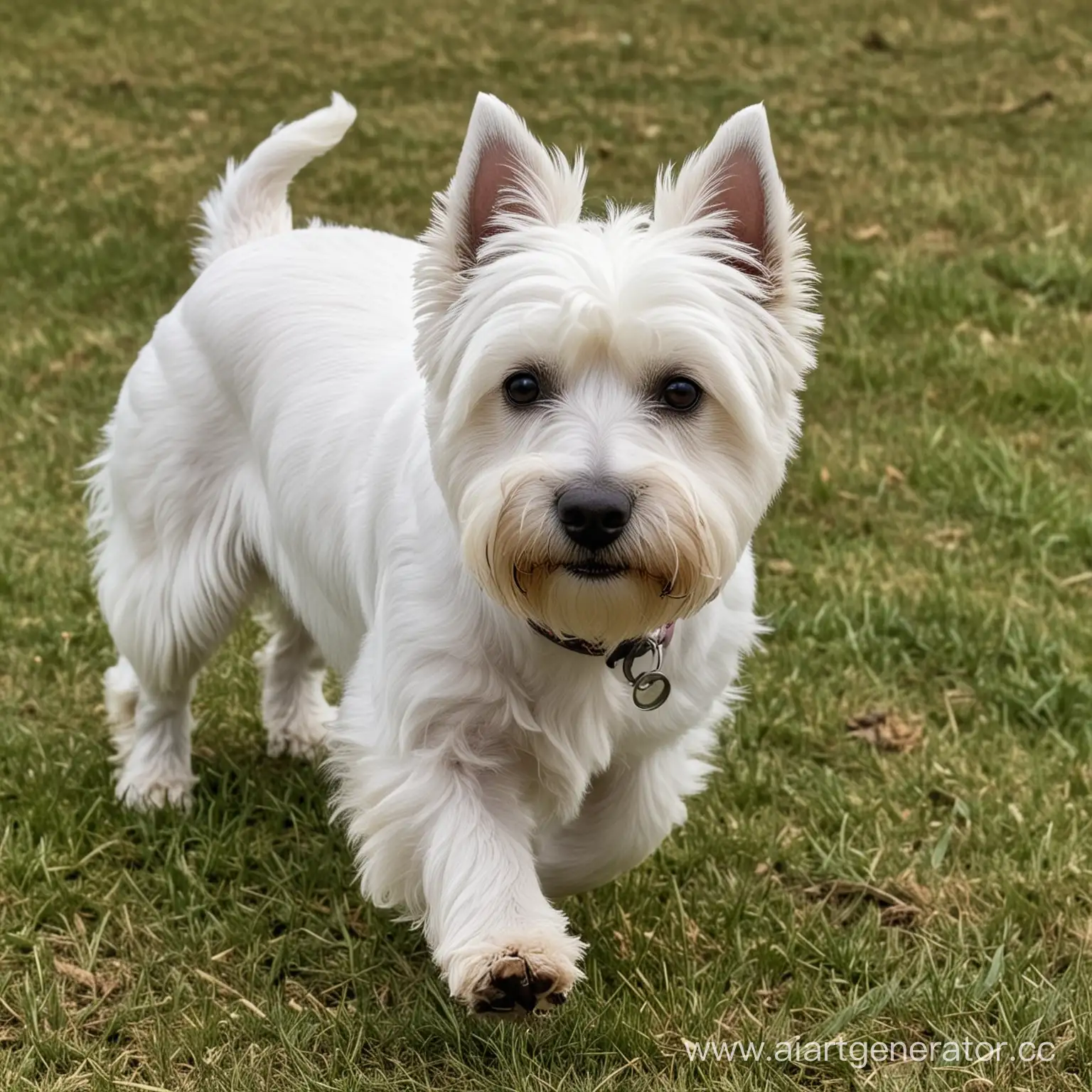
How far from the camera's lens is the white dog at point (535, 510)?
2.59 m

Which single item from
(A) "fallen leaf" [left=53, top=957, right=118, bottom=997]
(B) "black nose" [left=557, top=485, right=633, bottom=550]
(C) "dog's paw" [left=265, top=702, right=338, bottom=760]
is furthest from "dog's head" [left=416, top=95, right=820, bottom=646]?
(C) "dog's paw" [left=265, top=702, right=338, bottom=760]

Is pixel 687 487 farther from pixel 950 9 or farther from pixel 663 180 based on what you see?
pixel 950 9

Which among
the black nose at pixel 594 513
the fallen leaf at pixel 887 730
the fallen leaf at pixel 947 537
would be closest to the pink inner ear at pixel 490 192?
the black nose at pixel 594 513

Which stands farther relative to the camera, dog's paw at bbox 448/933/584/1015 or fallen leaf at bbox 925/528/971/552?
fallen leaf at bbox 925/528/971/552

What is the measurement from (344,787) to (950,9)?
42.0 feet

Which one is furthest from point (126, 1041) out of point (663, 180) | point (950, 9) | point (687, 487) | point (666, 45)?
point (950, 9)

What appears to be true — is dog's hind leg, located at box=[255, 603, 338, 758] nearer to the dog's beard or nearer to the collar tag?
the collar tag

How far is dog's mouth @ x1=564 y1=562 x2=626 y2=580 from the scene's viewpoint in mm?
2559

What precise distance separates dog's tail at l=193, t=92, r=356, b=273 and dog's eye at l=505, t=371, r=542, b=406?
1774mm

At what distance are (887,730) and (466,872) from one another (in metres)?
2.10

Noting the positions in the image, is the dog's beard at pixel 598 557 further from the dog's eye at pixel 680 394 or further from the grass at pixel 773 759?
the grass at pixel 773 759

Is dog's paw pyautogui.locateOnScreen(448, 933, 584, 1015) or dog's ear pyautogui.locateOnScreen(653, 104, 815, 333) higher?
dog's ear pyautogui.locateOnScreen(653, 104, 815, 333)

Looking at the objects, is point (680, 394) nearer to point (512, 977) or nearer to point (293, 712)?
point (512, 977)

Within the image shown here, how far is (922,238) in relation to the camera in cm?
884
